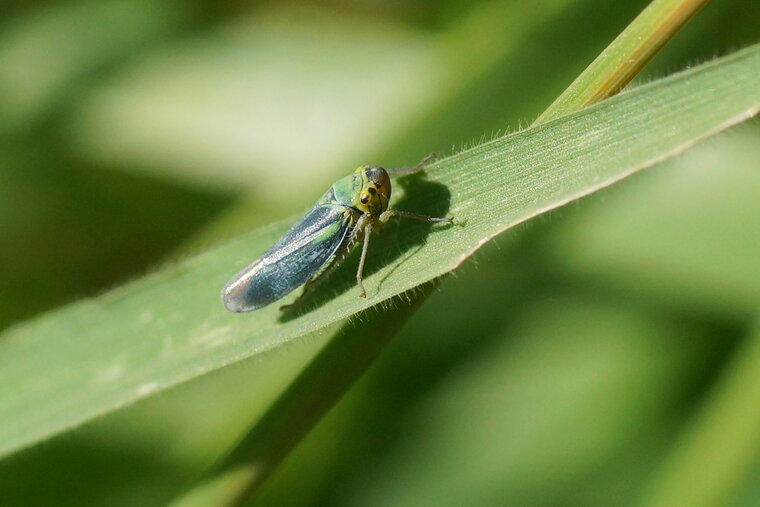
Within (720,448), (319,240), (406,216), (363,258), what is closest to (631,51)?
(406,216)

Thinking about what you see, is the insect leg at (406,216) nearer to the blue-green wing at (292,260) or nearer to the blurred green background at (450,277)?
the blue-green wing at (292,260)

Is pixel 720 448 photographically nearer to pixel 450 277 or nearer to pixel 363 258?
pixel 450 277

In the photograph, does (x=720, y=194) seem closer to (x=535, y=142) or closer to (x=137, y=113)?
(x=535, y=142)

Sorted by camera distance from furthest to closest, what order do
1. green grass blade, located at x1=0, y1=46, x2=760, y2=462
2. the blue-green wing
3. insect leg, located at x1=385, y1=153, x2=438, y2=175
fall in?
insect leg, located at x1=385, y1=153, x2=438, y2=175 < the blue-green wing < green grass blade, located at x1=0, y1=46, x2=760, y2=462

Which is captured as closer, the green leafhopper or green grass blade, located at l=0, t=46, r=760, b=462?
green grass blade, located at l=0, t=46, r=760, b=462

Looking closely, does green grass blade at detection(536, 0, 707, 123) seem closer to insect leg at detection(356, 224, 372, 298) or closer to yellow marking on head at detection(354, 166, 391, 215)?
insect leg at detection(356, 224, 372, 298)

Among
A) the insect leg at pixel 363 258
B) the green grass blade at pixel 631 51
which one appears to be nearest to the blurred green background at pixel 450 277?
the insect leg at pixel 363 258

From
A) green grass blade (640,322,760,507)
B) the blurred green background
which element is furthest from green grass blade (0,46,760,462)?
green grass blade (640,322,760,507)
